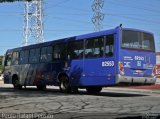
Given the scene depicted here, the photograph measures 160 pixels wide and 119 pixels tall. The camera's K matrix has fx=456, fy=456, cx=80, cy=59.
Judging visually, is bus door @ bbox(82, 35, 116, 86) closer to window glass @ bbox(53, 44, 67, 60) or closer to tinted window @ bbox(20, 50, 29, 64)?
window glass @ bbox(53, 44, 67, 60)

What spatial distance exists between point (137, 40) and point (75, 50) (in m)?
3.68

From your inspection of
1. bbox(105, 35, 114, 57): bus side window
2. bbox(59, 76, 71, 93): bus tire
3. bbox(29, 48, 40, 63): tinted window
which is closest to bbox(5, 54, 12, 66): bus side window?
bbox(29, 48, 40, 63): tinted window

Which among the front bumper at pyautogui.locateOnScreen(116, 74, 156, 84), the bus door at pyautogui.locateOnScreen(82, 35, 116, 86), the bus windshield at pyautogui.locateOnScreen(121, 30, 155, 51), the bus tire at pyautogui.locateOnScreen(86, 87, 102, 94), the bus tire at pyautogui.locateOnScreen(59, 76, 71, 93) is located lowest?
the bus tire at pyautogui.locateOnScreen(86, 87, 102, 94)

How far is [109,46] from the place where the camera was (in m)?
22.2

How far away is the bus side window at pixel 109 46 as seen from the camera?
22.1 meters

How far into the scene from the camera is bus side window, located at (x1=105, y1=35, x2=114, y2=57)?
22094 mm

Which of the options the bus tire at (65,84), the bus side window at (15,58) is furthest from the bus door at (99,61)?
the bus side window at (15,58)

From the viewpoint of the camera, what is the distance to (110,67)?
22.1 metres

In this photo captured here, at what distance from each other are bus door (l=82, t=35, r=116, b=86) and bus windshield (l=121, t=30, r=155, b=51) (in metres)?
0.65

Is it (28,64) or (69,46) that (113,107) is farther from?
(28,64)

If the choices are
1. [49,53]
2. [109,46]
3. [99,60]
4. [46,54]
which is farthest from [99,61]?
[46,54]

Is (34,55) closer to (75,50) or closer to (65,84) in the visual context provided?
(65,84)

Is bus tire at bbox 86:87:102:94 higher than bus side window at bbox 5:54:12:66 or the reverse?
the reverse

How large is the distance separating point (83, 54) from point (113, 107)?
8145 millimetres
